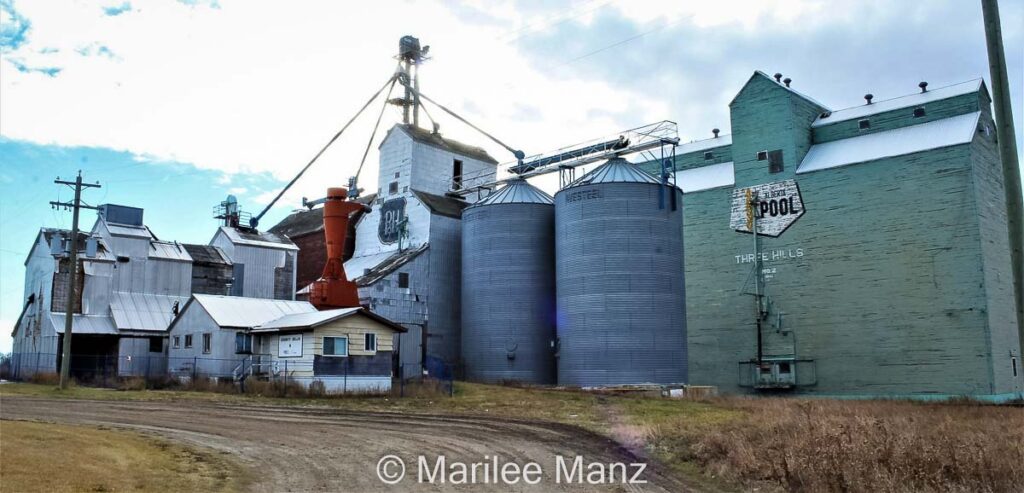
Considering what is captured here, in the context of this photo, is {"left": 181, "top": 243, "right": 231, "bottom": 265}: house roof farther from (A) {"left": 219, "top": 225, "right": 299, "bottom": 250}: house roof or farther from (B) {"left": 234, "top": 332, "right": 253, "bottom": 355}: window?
(B) {"left": 234, "top": 332, "right": 253, "bottom": 355}: window

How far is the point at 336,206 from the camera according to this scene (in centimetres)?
4625

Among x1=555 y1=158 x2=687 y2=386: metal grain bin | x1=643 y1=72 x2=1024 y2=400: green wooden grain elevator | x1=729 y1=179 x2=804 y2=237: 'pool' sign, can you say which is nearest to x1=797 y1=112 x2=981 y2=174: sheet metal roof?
x1=643 y1=72 x2=1024 y2=400: green wooden grain elevator

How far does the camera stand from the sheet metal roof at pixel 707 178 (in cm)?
5103

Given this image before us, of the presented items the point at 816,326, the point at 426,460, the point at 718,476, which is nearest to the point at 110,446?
the point at 426,460

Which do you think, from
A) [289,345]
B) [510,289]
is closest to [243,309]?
[289,345]

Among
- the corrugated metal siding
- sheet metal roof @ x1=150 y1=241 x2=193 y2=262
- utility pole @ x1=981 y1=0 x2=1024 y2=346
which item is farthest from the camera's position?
sheet metal roof @ x1=150 y1=241 x2=193 y2=262

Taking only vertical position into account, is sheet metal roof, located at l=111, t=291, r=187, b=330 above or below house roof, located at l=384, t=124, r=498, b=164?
below

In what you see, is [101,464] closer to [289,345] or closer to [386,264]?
[289,345]

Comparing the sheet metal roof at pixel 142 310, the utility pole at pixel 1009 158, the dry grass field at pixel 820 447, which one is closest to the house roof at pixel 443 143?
the sheet metal roof at pixel 142 310

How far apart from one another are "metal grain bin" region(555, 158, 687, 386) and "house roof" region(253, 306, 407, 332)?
1016cm

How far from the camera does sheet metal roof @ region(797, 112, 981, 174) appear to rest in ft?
139

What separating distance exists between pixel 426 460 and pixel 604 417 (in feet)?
35.6

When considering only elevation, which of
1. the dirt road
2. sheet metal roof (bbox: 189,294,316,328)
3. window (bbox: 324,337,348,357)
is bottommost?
the dirt road

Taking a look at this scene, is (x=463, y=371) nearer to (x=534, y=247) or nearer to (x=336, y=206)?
(x=534, y=247)
